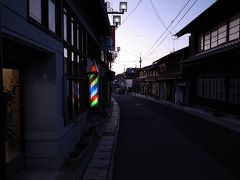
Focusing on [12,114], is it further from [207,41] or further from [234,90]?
[207,41]

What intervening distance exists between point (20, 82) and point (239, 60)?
1567 cm

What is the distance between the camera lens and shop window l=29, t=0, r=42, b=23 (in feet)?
17.3

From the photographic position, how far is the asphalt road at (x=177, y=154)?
277 inches

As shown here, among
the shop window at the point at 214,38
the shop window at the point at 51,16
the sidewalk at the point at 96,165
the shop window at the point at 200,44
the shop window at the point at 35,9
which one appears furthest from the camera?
the shop window at the point at 200,44

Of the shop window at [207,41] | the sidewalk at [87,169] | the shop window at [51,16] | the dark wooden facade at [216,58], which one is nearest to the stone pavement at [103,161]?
the sidewalk at [87,169]

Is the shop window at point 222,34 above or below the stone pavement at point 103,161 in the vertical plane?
above

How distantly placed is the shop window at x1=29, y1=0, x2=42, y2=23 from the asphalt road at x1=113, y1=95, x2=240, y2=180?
4.73 meters

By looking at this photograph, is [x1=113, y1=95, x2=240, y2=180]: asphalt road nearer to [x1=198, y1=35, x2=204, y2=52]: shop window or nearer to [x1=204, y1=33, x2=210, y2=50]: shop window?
[x1=204, y1=33, x2=210, y2=50]: shop window

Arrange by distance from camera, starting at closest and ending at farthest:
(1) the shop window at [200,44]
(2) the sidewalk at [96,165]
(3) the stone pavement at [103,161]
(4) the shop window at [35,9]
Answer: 1. (4) the shop window at [35,9]
2. (2) the sidewalk at [96,165]
3. (3) the stone pavement at [103,161]
4. (1) the shop window at [200,44]

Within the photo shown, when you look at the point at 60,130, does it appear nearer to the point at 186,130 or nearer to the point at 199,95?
the point at 186,130

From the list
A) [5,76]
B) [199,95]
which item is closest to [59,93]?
[5,76]

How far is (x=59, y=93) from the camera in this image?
6887mm

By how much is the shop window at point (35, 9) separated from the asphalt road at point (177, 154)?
4726 millimetres

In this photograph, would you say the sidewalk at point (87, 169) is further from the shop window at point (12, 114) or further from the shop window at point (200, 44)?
the shop window at point (200, 44)
